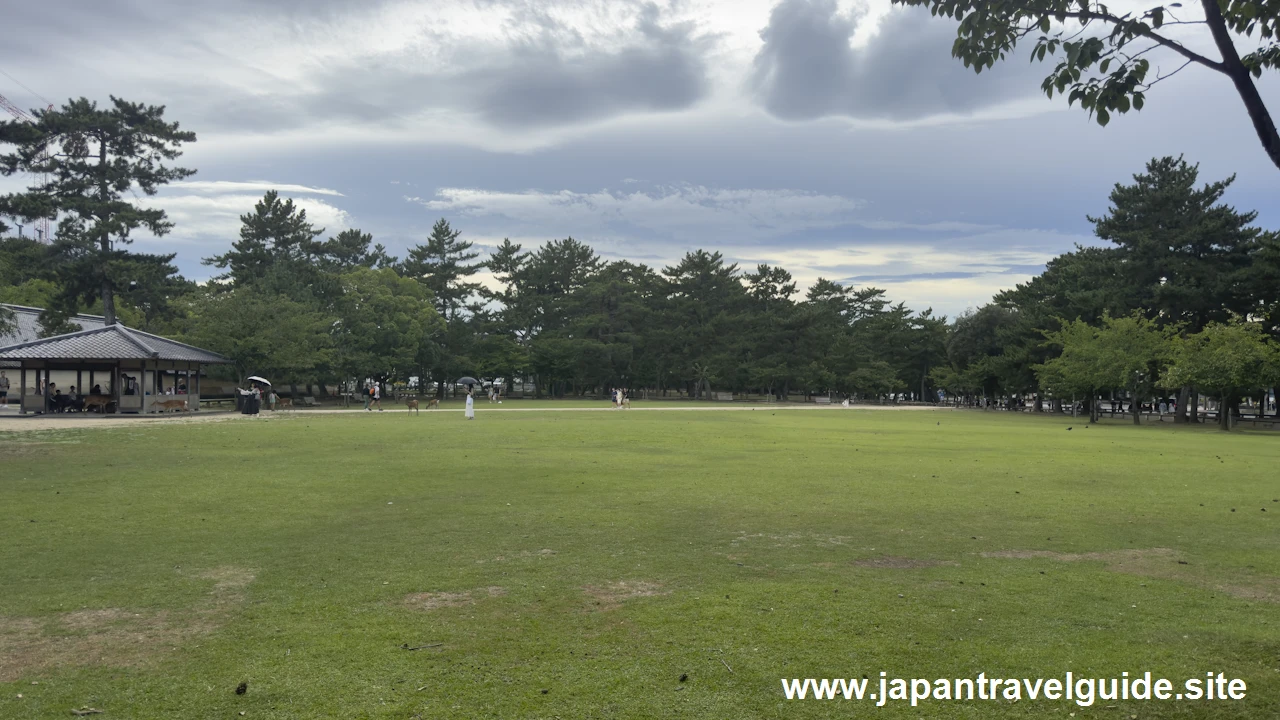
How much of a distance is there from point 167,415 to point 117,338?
5.49 meters

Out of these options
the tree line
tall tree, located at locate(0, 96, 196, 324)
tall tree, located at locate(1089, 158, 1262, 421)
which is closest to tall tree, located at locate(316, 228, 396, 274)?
the tree line

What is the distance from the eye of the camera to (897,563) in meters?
7.83

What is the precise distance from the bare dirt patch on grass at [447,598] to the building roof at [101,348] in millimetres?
37957

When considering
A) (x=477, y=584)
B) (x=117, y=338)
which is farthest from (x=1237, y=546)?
(x=117, y=338)

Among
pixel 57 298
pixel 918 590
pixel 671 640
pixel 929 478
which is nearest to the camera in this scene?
pixel 671 640

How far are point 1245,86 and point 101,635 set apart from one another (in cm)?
875

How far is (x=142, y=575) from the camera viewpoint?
284 inches

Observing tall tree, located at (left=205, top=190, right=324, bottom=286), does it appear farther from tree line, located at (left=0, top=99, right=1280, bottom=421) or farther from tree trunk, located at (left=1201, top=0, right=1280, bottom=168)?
tree trunk, located at (left=1201, top=0, right=1280, bottom=168)

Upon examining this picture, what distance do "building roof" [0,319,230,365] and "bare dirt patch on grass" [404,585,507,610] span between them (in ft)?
125

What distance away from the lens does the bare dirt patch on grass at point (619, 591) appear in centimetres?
641

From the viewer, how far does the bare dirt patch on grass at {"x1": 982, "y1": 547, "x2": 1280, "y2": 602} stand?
6852 mm

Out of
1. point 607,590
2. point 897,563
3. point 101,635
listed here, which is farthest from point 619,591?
point 101,635

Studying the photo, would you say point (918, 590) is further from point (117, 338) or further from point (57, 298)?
point (57, 298)

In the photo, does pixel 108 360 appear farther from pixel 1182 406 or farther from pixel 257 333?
pixel 1182 406
